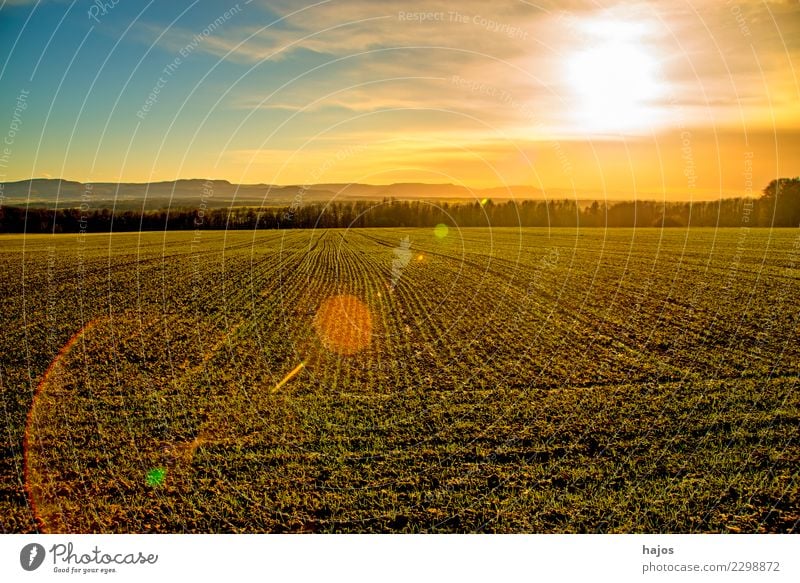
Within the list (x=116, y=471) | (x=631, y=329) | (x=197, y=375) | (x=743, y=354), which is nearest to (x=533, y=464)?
(x=116, y=471)

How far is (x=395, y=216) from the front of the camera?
87500mm

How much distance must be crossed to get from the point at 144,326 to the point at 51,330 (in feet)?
11.8

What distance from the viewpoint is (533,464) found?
12188mm

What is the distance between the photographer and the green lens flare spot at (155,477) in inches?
450

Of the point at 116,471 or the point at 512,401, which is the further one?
the point at 512,401

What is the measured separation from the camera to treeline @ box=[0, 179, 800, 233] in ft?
271

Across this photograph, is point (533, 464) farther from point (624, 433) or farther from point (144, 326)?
point (144, 326)
